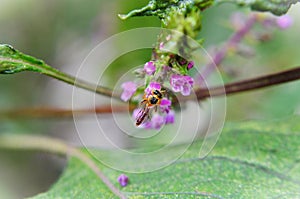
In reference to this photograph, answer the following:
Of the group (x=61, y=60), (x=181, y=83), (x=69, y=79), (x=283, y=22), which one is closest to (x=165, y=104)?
(x=181, y=83)

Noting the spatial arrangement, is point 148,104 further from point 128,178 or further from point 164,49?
point 128,178

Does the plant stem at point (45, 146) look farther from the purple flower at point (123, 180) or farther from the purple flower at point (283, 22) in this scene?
the purple flower at point (283, 22)

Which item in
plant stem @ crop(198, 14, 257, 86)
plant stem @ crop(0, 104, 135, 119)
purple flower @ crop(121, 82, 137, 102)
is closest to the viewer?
purple flower @ crop(121, 82, 137, 102)

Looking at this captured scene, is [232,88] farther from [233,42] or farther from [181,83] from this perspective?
[233,42]

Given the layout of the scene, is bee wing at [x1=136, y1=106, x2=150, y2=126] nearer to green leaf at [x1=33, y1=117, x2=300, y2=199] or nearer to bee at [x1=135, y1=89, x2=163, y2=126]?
bee at [x1=135, y1=89, x2=163, y2=126]

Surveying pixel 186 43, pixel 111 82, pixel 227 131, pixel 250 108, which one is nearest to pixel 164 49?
pixel 186 43

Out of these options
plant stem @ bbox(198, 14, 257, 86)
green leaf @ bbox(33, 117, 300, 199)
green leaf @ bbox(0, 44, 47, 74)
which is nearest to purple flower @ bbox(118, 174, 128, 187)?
green leaf @ bbox(33, 117, 300, 199)
